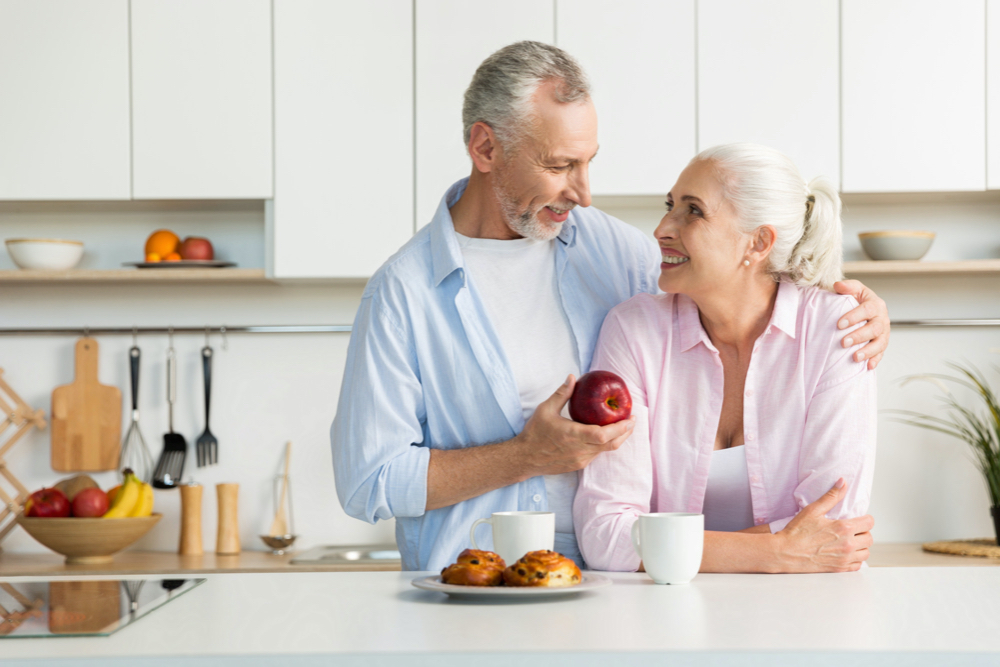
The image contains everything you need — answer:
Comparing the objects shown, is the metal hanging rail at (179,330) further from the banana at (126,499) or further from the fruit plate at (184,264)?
the banana at (126,499)

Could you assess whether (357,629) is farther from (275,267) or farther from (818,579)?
(275,267)

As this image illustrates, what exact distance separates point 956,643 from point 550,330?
921 mm

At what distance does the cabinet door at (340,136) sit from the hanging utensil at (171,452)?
1.67 feet

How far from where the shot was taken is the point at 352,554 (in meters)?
2.70

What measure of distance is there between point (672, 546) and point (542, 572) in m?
0.19

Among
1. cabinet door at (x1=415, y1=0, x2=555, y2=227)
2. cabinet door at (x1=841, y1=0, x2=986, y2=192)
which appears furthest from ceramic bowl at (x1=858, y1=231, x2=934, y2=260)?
cabinet door at (x1=415, y1=0, x2=555, y2=227)

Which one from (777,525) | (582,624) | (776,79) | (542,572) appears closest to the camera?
(582,624)

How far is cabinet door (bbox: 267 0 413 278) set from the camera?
8.47 feet

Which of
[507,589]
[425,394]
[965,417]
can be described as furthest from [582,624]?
[965,417]

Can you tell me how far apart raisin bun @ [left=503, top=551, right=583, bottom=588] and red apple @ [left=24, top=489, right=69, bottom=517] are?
192cm

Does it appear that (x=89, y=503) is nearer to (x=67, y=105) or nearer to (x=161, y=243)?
(x=161, y=243)

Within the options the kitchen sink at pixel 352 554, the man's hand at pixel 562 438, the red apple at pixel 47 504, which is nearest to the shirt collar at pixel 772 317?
the man's hand at pixel 562 438

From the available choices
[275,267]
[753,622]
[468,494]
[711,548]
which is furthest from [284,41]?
[753,622]

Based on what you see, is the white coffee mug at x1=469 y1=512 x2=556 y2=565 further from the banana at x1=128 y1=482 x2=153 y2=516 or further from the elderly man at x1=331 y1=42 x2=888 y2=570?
the banana at x1=128 y1=482 x2=153 y2=516
